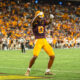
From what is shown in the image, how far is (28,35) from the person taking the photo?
30.4 metres

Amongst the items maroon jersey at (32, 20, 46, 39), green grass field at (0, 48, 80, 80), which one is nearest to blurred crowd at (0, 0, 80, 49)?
green grass field at (0, 48, 80, 80)

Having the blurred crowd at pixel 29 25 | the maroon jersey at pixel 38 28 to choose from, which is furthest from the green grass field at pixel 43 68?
the blurred crowd at pixel 29 25

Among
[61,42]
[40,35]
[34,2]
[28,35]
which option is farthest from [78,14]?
[40,35]

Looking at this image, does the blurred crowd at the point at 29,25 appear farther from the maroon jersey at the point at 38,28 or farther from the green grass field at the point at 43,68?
the maroon jersey at the point at 38,28

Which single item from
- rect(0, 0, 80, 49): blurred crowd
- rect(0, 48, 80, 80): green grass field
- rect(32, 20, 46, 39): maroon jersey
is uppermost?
rect(32, 20, 46, 39): maroon jersey

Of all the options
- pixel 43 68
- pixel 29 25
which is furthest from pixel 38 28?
pixel 29 25

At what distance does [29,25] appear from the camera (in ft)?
106

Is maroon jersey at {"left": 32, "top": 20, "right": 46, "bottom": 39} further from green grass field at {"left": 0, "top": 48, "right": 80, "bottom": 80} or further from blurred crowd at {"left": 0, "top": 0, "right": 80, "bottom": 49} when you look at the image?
blurred crowd at {"left": 0, "top": 0, "right": 80, "bottom": 49}

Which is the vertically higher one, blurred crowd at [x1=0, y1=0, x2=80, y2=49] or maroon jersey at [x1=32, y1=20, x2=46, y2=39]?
maroon jersey at [x1=32, y1=20, x2=46, y2=39]

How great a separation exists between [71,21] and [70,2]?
718cm

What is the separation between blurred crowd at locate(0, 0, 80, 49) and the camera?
29031 mm

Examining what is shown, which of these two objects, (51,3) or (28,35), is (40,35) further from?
(51,3)

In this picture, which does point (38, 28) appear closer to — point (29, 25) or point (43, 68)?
point (43, 68)

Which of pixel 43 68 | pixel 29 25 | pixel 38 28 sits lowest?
pixel 29 25
